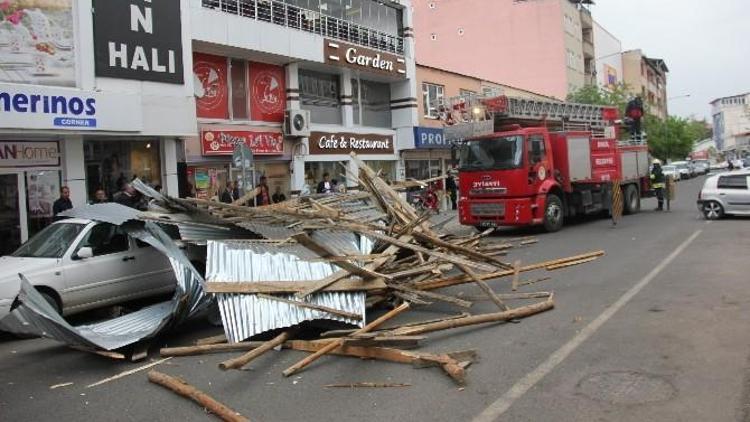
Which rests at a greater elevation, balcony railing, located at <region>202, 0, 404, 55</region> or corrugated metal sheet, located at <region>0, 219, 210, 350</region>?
balcony railing, located at <region>202, 0, 404, 55</region>

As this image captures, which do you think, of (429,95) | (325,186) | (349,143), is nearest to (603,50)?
(429,95)

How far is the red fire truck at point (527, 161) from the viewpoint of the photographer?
1722cm

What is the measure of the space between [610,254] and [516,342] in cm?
682

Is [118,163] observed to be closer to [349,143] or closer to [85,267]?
[85,267]

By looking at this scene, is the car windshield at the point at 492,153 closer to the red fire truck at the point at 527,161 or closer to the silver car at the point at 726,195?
the red fire truck at the point at 527,161

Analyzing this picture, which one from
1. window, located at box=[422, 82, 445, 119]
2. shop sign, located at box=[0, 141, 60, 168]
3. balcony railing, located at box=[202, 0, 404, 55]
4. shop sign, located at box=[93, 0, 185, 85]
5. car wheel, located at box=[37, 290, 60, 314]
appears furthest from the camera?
window, located at box=[422, 82, 445, 119]

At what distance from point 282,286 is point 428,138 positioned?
21485mm

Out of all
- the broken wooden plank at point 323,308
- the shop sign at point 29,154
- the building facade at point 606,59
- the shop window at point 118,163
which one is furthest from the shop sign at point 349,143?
the building facade at point 606,59

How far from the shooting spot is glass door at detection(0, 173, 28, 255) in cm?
1374

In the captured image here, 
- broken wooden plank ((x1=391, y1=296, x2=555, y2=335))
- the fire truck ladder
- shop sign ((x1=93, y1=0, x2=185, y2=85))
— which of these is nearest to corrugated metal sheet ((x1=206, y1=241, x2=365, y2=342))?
broken wooden plank ((x1=391, y1=296, x2=555, y2=335))

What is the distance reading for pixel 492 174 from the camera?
1747 centimetres

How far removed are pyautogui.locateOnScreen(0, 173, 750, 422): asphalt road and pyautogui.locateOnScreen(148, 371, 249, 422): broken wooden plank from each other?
Result: 88mm

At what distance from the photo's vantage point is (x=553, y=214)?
18.0m

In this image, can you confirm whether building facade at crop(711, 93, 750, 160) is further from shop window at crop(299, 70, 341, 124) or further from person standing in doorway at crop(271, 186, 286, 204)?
person standing in doorway at crop(271, 186, 286, 204)
